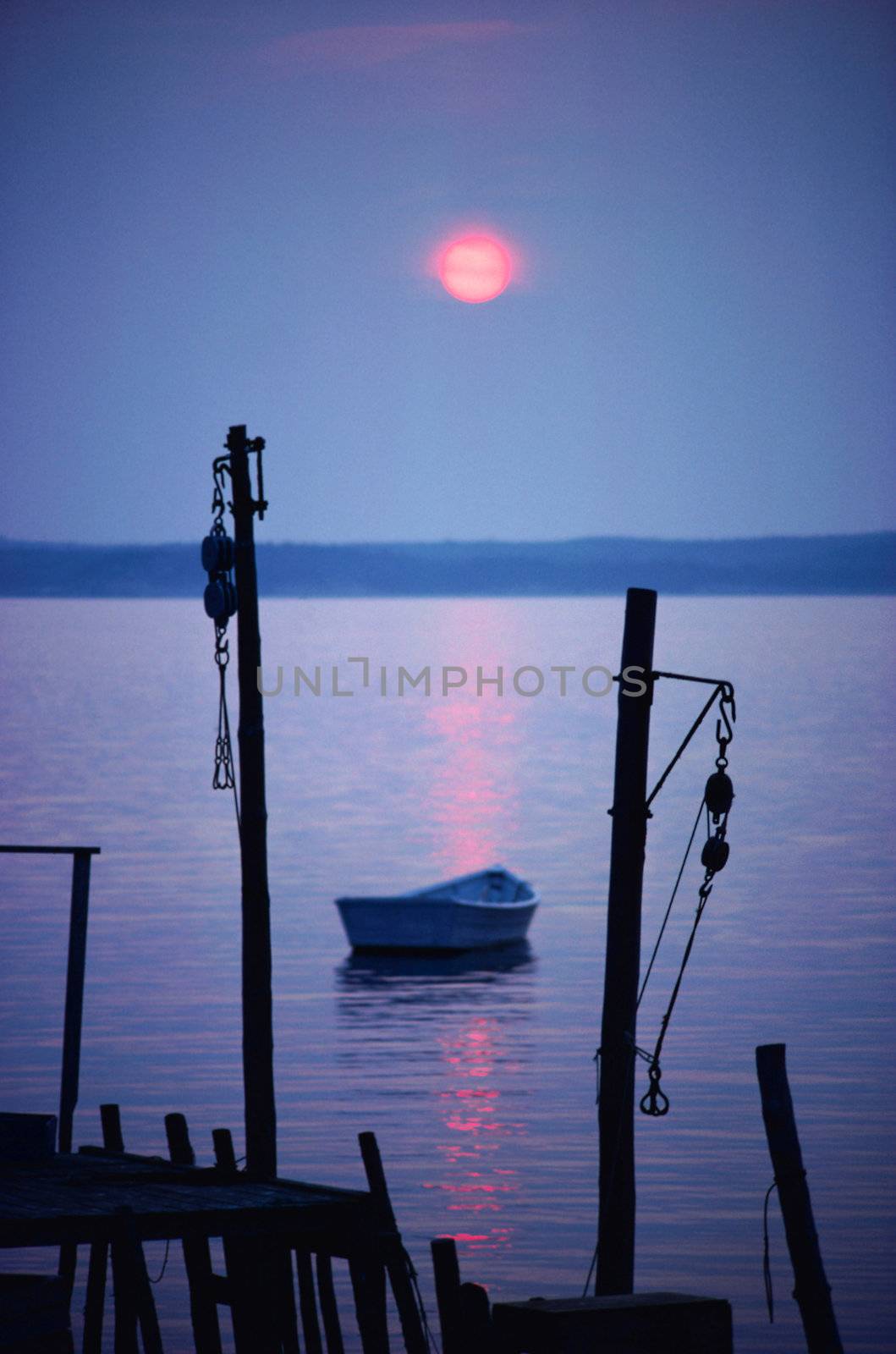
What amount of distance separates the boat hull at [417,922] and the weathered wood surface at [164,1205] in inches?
1289

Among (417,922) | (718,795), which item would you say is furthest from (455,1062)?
(718,795)

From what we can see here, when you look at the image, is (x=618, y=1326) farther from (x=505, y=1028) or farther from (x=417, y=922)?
(x=417, y=922)

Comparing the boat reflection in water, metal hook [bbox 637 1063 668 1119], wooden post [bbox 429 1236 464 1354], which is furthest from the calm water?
wooden post [bbox 429 1236 464 1354]

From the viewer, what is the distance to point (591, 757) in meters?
152

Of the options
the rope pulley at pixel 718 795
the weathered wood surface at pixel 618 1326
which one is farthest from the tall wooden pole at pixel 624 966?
the weathered wood surface at pixel 618 1326

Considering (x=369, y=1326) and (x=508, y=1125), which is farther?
(x=508, y=1125)

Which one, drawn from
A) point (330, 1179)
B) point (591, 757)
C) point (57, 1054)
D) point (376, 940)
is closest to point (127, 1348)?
point (330, 1179)

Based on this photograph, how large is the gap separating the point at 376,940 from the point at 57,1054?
37.3ft

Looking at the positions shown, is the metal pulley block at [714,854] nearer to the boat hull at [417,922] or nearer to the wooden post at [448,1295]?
the wooden post at [448,1295]

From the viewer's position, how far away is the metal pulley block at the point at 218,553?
18.9 meters

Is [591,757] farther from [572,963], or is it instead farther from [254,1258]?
[254,1258]

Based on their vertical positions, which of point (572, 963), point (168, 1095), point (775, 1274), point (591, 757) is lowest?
point (775, 1274)

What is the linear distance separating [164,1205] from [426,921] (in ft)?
114

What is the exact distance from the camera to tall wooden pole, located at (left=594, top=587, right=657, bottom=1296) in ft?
48.6
